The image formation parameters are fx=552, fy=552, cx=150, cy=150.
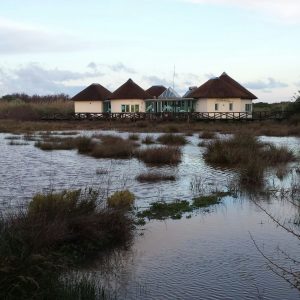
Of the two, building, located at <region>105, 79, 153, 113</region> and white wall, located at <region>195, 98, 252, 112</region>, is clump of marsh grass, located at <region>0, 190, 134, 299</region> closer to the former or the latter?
white wall, located at <region>195, 98, 252, 112</region>

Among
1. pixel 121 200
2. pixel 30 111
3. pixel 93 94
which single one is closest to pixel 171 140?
pixel 121 200

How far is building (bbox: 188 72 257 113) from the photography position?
66000mm

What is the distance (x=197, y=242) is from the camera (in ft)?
29.5

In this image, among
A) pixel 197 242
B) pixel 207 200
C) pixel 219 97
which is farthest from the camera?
pixel 219 97

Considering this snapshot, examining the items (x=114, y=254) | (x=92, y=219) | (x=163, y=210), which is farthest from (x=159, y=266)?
(x=163, y=210)

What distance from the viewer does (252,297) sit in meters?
6.54

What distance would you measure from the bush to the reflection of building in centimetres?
5527

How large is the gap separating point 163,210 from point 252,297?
5.12 m

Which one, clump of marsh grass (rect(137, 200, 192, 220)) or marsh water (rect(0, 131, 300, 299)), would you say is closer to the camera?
marsh water (rect(0, 131, 300, 299))

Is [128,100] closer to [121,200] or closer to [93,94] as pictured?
[93,94]

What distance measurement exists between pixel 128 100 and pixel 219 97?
12.7 meters

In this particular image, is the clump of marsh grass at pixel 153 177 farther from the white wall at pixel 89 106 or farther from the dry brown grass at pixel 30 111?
the white wall at pixel 89 106

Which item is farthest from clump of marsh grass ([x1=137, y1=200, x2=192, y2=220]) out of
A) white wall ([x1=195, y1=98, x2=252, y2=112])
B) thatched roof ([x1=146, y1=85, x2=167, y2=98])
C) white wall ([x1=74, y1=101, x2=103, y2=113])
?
thatched roof ([x1=146, y1=85, x2=167, y2=98])

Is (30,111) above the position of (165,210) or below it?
above
